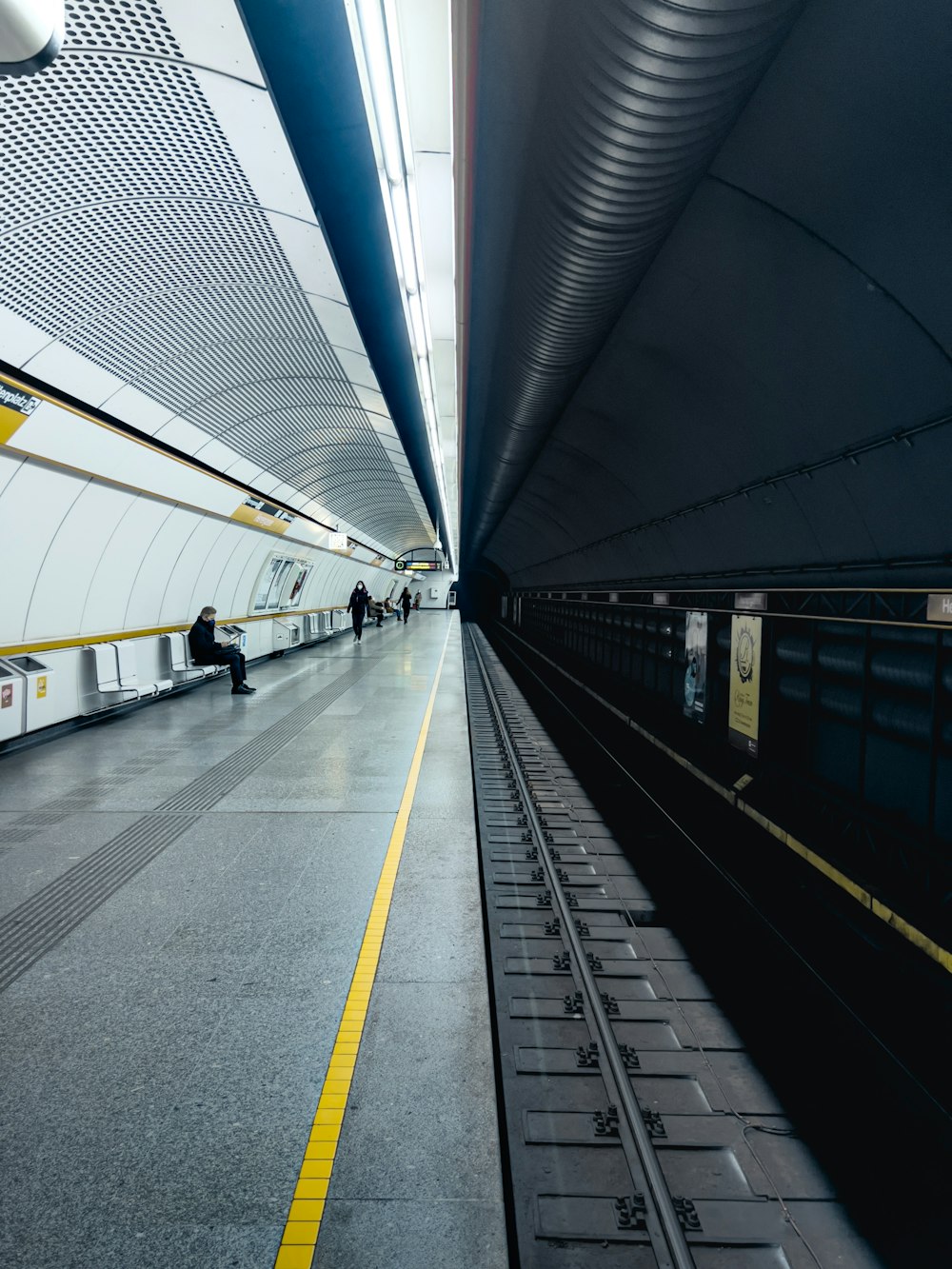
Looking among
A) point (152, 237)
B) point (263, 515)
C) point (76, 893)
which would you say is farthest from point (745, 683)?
point (263, 515)

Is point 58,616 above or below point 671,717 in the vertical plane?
above

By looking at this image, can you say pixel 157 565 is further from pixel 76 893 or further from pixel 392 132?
pixel 392 132

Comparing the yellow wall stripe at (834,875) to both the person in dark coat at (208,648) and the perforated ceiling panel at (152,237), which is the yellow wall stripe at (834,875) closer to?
the perforated ceiling panel at (152,237)

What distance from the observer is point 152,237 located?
5605 mm

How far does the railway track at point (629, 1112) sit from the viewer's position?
2336 mm

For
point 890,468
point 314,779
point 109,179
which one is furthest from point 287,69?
point 314,779

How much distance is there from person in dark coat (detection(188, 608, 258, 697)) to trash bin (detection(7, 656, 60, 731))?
3898 millimetres

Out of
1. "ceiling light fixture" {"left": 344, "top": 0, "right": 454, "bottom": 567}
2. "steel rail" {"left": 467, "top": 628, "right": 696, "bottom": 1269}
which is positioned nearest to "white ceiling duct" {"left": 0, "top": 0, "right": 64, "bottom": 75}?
"ceiling light fixture" {"left": 344, "top": 0, "right": 454, "bottom": 567}

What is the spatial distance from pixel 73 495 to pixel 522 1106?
8.10m

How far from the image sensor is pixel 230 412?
10.1 metres

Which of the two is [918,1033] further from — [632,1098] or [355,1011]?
[355,1011]

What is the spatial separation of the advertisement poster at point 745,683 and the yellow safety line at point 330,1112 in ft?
12.1

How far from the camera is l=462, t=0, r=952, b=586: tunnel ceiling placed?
111 inches

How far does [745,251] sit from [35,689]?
7.78m
